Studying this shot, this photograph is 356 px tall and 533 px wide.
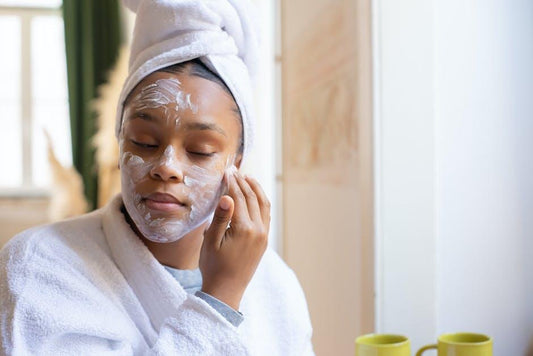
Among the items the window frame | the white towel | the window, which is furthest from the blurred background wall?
the window frame

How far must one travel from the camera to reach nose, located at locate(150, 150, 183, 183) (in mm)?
741

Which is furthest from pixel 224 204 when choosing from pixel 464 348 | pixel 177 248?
pixel 464 348

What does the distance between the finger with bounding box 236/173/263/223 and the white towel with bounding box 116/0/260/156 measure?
88 millimetres

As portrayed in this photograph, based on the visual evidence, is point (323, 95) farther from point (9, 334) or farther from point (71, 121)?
point (71, 121)

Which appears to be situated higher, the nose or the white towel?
the white towel

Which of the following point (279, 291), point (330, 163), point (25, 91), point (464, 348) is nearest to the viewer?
point (464, 348)

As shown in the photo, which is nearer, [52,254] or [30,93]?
[52,254]

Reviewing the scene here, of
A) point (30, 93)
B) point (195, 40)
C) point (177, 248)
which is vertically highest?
point (30, 93)

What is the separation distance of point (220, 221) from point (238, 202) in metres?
0.04

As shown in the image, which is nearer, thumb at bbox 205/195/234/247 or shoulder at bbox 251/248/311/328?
thumb at bbox 205/195/234/247

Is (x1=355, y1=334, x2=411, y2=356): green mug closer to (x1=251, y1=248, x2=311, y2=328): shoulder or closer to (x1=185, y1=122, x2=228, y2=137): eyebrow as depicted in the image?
(x1=251, y1=248, x2=311, y2=328): shoulder

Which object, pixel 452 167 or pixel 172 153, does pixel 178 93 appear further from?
pixel 452 167

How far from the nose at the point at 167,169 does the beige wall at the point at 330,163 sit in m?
0.44

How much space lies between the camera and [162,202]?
758 millimetres
